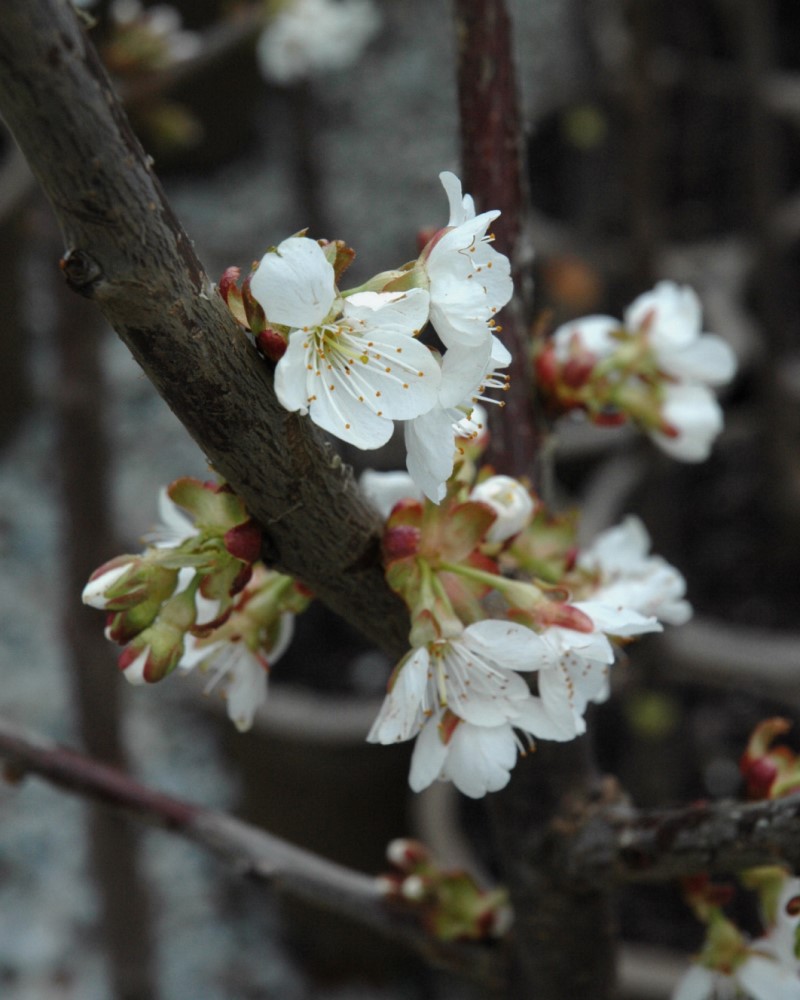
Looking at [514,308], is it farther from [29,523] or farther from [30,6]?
[29,523]

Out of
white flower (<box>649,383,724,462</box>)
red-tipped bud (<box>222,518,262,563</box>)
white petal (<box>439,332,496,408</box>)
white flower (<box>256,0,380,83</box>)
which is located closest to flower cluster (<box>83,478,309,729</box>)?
red-tipped bud (<box>222,518,262,563</box>)

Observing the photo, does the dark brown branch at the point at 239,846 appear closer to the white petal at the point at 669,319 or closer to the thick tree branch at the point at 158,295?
the thick tree branch at the point at 158,295

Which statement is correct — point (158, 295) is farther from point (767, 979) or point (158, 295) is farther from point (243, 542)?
point (767, 979)

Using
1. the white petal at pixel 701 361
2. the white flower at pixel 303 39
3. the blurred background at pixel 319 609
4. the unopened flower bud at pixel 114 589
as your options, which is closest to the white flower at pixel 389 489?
the unopened flower bud at pixel 114 589

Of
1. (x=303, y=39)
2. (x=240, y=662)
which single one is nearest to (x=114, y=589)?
(x=240, y=662)

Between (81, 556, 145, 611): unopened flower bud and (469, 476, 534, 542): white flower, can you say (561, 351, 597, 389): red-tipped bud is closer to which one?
(469, 476, 534, 542): white flower

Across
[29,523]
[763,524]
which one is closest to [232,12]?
[763,524]

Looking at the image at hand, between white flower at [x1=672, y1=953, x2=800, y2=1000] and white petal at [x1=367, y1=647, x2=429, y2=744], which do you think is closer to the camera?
white petal at [x1=367, y1=647, x2=429, y2=744]
